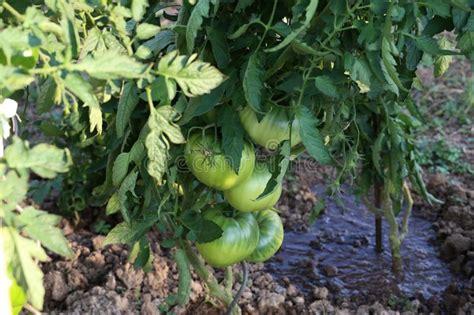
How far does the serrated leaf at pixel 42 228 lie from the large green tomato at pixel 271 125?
0.49 metres

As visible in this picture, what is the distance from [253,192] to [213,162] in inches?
4.4

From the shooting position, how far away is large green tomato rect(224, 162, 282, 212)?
44.2 inches

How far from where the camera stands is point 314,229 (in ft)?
6.78

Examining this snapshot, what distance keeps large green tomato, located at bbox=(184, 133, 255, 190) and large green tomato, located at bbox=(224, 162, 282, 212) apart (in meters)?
0.02

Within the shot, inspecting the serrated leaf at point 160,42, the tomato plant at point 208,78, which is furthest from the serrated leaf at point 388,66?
the serrated leaf at point 160,42

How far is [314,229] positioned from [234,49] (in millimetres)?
1145

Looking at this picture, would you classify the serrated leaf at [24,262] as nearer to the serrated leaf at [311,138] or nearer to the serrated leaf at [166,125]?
the serrated leaf at [166,125]

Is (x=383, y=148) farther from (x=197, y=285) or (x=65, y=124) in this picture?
(x=65, y=124)

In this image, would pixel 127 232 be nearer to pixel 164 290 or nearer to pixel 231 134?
pixel 231 134

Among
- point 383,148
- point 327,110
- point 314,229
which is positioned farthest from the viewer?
point 314,229

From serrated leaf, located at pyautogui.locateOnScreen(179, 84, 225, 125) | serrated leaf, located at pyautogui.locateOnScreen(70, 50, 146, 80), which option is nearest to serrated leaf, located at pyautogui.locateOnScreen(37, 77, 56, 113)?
serrated leaf, located at pyautogui.locateOnScreen(179, 84, 225, 125)

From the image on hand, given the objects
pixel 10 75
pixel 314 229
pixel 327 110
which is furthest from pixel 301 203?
pixel 10 75

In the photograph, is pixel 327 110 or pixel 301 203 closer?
pixel 327 110

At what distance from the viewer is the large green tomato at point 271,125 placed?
1042 mm
